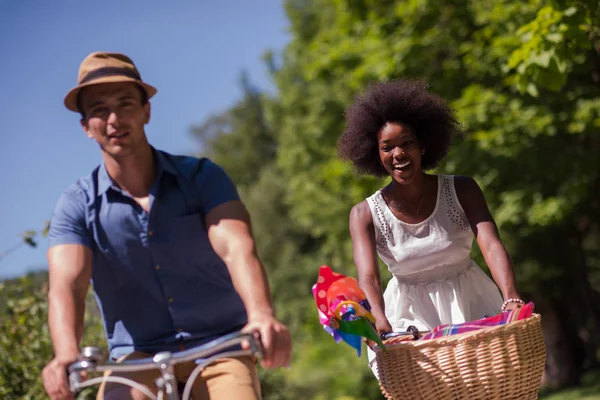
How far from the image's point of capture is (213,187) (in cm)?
325

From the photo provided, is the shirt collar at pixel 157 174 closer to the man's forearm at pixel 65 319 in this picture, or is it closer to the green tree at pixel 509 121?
the man's forearm at pixel 65 319

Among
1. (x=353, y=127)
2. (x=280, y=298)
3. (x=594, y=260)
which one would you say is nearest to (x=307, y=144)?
(x=594, y=260)

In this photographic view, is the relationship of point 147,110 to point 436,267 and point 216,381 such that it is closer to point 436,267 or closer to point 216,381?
point 216,381

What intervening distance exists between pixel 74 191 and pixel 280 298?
114ft

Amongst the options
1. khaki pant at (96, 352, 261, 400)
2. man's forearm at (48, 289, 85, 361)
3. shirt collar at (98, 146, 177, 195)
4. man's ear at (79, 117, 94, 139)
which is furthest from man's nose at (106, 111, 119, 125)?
khaki pant at (96, 352, 261, 400)

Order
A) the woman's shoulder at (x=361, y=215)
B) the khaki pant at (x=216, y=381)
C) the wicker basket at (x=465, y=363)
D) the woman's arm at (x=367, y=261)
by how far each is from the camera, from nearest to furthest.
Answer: the khaki pant at (x=216, y=381)
the wicker basket at (x=465, y=363)
the woman's arm at (x=367, y=261)
the woman's shoulder at (x=361, y=215)

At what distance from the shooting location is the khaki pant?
3016 mm

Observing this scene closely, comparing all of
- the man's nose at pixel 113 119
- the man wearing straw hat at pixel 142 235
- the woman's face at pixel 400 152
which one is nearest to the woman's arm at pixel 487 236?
the woman's face at pixel 400 152

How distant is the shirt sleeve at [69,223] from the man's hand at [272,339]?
0.90m

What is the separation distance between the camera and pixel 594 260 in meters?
20.7

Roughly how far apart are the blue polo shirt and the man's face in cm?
17

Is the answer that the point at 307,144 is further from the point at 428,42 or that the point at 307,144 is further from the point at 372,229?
the point at 372,229

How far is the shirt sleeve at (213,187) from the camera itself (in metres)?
3.21

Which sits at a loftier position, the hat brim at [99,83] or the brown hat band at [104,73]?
the brown hat band at [104,73]
